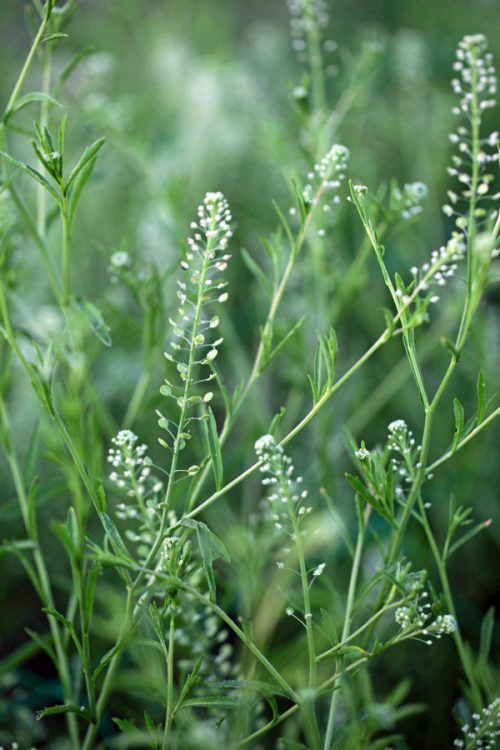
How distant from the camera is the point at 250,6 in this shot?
2266 millimetres

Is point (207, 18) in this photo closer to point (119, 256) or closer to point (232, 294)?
point (232, 294)

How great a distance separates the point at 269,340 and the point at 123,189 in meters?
0.95

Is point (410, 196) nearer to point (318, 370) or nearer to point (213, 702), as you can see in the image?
point (318, 370)

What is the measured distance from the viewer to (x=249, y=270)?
131cm

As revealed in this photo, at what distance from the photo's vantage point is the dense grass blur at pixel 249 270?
768 millimetres

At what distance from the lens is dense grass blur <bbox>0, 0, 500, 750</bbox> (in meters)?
0.77

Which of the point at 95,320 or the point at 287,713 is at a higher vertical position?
the point at 95,320

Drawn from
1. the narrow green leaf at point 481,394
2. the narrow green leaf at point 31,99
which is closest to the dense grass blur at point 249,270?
the narrow green leaf at point 31,99

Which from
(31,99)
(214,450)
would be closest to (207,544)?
(214,450)

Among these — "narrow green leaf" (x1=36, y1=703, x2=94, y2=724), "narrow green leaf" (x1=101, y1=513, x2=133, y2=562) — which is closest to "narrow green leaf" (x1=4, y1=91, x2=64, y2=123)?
"narrow green leaf" (x1=101, y1=513, x2=133, y2=562)

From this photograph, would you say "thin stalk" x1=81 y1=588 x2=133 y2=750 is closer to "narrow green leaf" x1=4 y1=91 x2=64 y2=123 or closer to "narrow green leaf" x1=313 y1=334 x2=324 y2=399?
"narrow green leaf" x1=313 y1=334 x2=324 y2=399

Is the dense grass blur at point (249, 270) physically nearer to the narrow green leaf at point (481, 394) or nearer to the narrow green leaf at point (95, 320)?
the narrow green leaf at point (95, 320)

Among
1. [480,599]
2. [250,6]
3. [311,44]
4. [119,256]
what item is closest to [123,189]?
[311,44]

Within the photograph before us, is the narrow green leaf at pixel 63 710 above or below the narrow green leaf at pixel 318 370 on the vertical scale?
below
